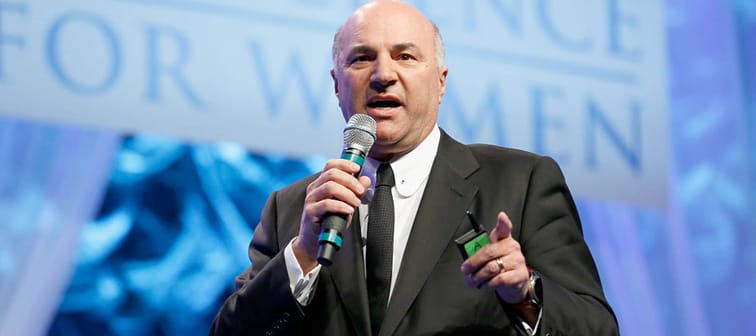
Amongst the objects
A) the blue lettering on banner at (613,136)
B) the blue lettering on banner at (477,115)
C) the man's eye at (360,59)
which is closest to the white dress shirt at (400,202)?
the man's eye at (360,59)

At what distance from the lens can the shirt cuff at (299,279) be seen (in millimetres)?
1585

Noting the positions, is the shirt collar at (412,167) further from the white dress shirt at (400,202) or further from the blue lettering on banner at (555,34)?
the blue lettering on banner at (555,34)

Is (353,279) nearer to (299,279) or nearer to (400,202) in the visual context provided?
(299,279)

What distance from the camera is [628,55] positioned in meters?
3.87

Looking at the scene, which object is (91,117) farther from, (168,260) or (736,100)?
(736,100)

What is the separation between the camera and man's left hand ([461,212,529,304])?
1365 millimetres

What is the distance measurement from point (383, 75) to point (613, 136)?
2.18 m

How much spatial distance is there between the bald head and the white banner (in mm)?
1373

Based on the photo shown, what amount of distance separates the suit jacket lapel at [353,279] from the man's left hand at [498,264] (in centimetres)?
27

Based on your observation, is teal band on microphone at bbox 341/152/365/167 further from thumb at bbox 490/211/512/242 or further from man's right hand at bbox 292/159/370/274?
thumb at bbox 490/211/512/242

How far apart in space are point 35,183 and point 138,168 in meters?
0.41

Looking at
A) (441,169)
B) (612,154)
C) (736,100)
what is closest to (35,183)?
(441,169)

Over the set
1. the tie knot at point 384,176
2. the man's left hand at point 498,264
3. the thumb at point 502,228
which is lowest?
the man's left hand at point 498,264

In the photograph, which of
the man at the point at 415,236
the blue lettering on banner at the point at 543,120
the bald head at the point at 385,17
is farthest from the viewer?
the blue lettering on banner at the point at 543,120
